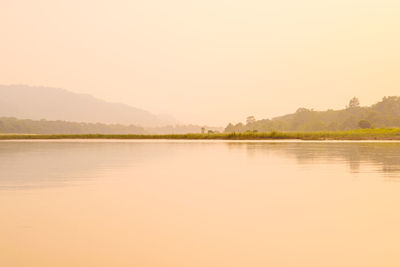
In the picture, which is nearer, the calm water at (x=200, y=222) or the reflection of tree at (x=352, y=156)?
the calm water at (x=200, y=222)

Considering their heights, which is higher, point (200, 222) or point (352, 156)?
point (352, 156)

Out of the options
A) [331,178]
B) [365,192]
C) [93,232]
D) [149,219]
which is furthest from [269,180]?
[93,232]

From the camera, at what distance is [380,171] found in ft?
78.1

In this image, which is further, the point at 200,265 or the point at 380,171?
the point at 380,171

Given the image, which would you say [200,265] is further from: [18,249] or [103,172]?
[103,172]

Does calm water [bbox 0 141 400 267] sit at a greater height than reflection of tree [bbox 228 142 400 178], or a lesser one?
lesser

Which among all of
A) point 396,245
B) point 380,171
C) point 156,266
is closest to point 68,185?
point 156,266

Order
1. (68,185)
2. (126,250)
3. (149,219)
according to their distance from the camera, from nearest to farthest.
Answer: (126,250), (149,219), (68,185)

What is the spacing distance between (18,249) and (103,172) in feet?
52.0

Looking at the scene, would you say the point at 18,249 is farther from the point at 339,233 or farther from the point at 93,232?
the point at 339,233

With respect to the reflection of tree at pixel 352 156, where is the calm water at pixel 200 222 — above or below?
below

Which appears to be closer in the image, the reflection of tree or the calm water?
the calm water

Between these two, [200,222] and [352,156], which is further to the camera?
[352,156]

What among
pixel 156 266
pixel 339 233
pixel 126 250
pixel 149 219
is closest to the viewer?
pixel 156 266
